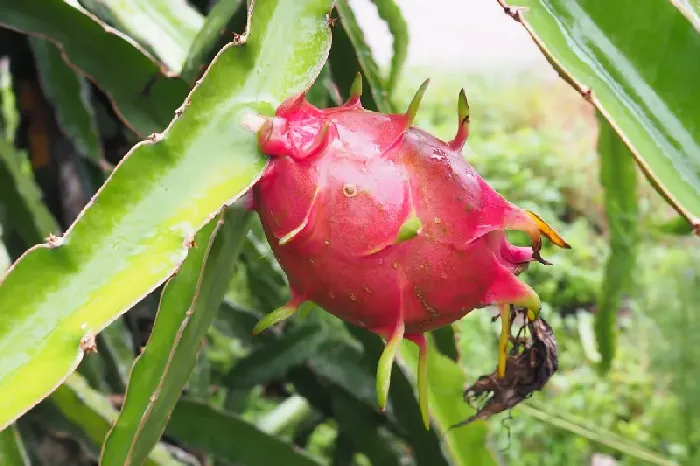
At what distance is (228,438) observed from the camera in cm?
81

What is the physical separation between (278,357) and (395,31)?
1.52ft

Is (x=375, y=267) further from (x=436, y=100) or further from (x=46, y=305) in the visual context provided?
(x=436, y=100)

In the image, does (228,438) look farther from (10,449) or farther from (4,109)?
(4,109)

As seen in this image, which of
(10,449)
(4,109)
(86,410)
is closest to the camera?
(10,449)

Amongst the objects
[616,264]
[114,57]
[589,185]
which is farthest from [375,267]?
[589,185]

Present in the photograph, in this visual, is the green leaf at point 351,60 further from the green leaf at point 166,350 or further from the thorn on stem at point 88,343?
the thorn on stem at point 88,343

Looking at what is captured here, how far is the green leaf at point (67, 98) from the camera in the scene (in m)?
0.82

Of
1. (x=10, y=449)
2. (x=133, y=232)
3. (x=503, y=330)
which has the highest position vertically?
(x=133, y=232)

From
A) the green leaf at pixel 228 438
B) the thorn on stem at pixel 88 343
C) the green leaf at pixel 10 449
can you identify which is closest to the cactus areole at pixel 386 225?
the thorn on stem at pixel 88 343

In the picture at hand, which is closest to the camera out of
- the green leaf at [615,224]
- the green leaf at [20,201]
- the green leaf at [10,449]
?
the green leaf at [10,449]

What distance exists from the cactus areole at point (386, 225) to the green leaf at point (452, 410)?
29cm

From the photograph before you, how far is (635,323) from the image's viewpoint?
188 cm

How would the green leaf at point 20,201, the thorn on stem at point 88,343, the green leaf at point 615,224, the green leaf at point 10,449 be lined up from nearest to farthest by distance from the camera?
the thorn on stem at point 88,343
the green leaf at point 10,449
the green leaf at point 20,201
the green leaf at point 615,224

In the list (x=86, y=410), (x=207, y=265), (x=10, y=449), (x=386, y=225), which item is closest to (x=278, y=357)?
(x=86, y=410)
